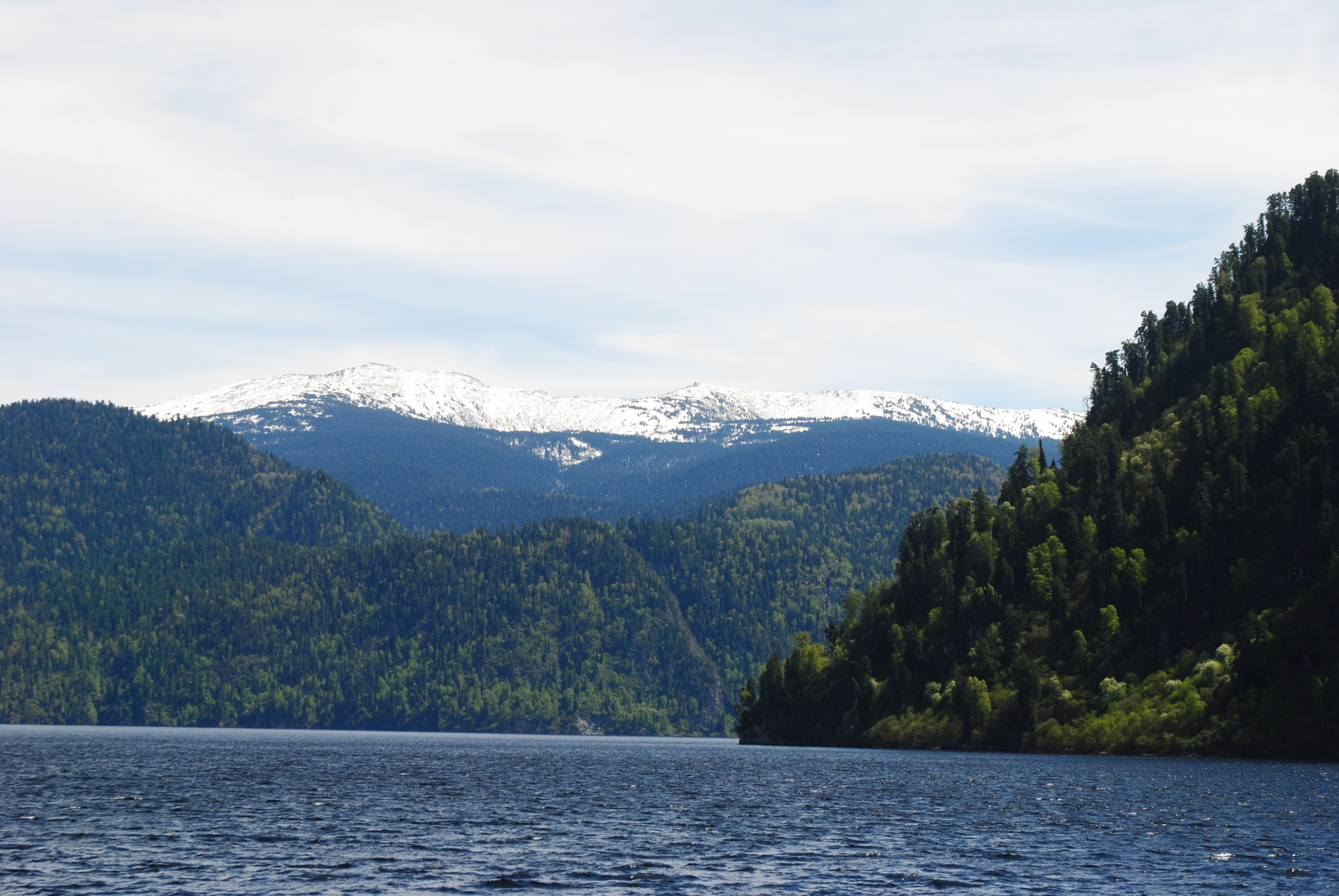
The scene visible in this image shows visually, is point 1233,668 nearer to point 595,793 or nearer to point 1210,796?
point 1210,796

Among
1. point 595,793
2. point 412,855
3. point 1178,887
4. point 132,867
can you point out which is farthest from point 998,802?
point 132,867

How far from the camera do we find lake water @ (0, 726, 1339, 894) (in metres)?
74.1

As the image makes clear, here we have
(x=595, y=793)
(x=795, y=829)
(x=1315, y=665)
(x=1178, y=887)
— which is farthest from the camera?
(x=1315, y=665)

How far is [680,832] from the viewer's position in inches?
3863

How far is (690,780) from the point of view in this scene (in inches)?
6181

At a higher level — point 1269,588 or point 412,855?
point 1269,588

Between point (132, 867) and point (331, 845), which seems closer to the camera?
point (132, 867)

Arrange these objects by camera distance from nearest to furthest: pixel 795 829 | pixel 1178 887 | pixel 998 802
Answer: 1. pixel 1178 887
2. pixel 795 829
3. pixel 998 802

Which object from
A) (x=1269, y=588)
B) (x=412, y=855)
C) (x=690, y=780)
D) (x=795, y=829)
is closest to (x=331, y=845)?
(x=412, y=855)

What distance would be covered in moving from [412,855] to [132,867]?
15691 mm

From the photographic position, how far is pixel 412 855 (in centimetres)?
8244

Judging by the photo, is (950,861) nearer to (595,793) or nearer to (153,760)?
(595,793)

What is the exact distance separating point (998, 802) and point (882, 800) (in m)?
10.1

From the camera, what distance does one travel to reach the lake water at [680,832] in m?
74.1
